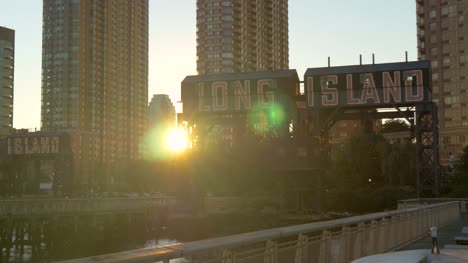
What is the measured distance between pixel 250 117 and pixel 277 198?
1176 inches

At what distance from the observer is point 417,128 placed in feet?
231

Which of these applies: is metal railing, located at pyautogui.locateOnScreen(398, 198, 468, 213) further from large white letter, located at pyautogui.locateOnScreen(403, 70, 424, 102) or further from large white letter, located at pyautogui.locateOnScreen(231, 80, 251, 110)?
large white letter, located at pyautogui.locateOnScreen(231, 80, 251, 110)

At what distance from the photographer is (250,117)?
258 feet

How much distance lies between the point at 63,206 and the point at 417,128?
42.8 m

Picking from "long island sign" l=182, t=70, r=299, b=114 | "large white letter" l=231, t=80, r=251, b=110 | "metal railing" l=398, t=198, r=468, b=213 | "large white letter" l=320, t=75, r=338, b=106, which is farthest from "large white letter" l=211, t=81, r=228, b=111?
"metal railing" l=398, t=198, r=468, b=213

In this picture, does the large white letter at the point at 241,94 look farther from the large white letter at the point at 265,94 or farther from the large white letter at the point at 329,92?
the large white letter at the point at 329,92

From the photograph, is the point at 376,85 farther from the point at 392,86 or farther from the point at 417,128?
the point at 417,128

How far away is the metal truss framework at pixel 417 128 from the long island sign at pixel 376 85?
1.20 meters

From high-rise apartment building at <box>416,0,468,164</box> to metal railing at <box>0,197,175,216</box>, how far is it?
99.7 metres

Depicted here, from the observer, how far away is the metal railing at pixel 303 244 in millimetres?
8055

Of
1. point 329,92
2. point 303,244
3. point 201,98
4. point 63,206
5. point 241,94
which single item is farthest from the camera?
point 201,98

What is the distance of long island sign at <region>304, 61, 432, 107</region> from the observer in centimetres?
6956

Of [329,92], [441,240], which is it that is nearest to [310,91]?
[329,92]

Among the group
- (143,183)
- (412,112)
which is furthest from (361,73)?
(143,183)
